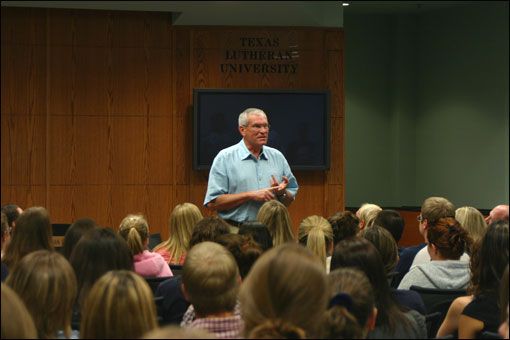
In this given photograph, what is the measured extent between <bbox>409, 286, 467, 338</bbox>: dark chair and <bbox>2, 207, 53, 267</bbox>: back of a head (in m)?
2.00

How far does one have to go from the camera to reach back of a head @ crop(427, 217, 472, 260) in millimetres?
4777

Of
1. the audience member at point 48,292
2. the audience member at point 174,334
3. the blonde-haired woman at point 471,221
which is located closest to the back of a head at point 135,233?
the blonde-haired woman at point 471,221

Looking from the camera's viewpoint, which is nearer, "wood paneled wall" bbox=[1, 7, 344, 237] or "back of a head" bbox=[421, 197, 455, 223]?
"back of a head" bbox=[421, 197, 455, 223]

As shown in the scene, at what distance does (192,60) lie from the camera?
992 centimetres

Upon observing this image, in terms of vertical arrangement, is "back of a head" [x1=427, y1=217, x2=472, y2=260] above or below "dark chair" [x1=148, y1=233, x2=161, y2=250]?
above

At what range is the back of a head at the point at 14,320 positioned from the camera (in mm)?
2180

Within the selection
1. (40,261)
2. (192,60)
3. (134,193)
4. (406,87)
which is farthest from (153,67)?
(40,261)

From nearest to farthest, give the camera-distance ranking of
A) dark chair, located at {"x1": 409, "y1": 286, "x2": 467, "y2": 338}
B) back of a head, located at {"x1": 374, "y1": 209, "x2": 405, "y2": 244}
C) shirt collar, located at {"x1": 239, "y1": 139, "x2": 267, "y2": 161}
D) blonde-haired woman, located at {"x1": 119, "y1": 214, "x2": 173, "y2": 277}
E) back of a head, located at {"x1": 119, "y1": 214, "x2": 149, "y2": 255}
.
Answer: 1. dark chair, located at {"x1": 409, "y1": 286, "x2": 467, "y2": 338}
2. blonde-haired woman, located at {"x1": 119, "y1": 214, "x2": 173, "y2": 277}
3. back of a head, located at {"x1": 119, "y1": 214, "x2": 149, "y2": 255}
4. back of a head, located at {"x1": 374, "y1": 209, "x2": 405, "y2": 244}
5. shirt collar, located at {"x1": 239, "y1": 139, "x2": 267, "y2": 161}

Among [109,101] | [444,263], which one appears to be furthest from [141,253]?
[109,101]

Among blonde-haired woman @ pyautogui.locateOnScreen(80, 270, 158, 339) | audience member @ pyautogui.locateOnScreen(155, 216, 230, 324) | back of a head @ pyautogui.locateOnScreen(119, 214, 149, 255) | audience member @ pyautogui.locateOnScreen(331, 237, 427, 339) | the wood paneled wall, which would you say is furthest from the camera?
the wood paneled wall

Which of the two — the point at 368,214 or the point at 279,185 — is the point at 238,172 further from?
the point at 368,214

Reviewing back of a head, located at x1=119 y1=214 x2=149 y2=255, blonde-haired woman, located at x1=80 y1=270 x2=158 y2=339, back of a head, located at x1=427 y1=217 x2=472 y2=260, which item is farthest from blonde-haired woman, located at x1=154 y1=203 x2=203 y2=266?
blonde-haired woman, located at x1=80 y1=270 x2=158 y2=339

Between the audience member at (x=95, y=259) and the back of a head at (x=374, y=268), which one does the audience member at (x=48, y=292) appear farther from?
the back of a head at (x=374, y=268)

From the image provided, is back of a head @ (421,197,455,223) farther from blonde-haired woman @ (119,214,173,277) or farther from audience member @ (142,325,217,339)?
audience member @ (142,325,217,339)
